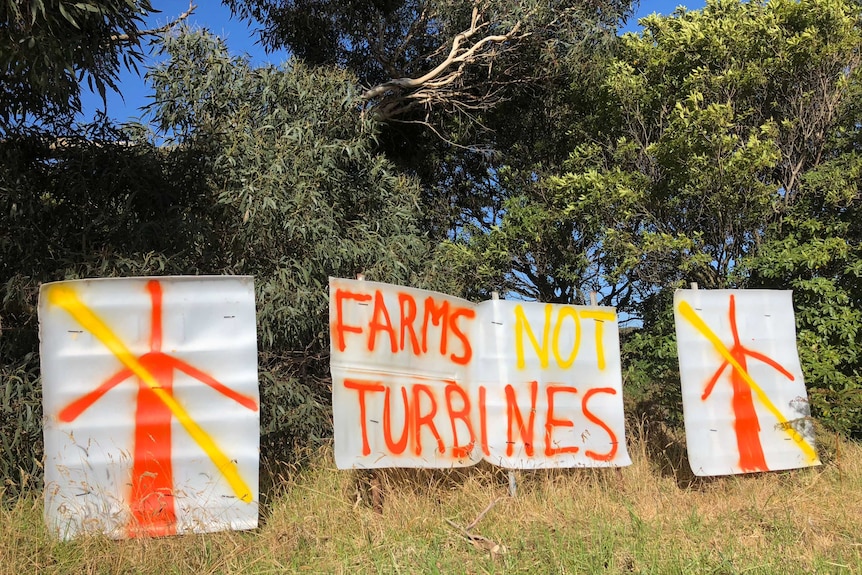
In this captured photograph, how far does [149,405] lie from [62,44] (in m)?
2.38

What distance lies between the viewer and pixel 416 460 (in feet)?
14.3

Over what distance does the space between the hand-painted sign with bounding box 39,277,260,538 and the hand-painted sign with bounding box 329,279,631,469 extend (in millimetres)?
618

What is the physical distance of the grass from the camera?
342 centimetres

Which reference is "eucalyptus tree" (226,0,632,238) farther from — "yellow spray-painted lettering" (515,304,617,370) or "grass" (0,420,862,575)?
"grass" (0,420,862,575)

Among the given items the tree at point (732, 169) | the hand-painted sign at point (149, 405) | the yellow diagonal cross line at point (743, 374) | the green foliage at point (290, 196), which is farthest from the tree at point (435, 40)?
the hand-painted sign at point (149, 405)

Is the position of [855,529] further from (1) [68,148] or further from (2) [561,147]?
(2) [561,147]

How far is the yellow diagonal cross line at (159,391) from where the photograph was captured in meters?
3.64

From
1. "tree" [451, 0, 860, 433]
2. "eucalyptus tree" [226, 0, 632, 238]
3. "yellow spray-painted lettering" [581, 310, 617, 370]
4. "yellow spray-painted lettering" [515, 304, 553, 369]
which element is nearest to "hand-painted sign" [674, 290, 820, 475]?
"yellow spray-painted lettering" [581, 310, 617, 370]

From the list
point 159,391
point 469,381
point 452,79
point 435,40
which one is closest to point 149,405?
point 159,391

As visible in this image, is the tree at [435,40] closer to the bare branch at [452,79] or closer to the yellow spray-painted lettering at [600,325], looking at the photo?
the bare branch at [452,79]

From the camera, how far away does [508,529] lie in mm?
3963

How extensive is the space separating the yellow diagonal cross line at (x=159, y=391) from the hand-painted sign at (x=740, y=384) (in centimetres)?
321

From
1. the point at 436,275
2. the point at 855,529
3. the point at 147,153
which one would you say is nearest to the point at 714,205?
the point at 436,275

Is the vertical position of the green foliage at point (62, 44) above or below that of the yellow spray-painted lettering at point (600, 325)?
above
